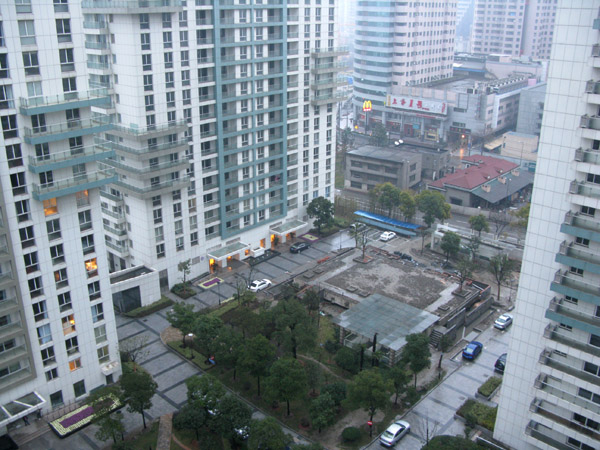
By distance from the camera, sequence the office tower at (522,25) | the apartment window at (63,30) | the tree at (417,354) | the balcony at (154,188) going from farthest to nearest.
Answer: the office tower at (522,25) < the balcony at (154,188) < the tree at (417,354) < the apartment window at (63,30)

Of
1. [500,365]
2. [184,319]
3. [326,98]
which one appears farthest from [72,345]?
[326,98]

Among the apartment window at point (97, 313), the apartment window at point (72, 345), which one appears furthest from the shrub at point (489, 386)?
the apartment window at point (72, 345)

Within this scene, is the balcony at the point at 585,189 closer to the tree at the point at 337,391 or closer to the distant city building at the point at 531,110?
the tree at the point at 337,391

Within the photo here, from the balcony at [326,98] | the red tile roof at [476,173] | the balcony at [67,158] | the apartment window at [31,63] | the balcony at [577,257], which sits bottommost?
the red tile roof at [476,173]

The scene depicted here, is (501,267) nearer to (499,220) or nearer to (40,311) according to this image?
(499,220)

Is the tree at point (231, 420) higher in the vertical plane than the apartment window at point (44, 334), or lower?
lower

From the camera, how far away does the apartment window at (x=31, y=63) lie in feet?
136

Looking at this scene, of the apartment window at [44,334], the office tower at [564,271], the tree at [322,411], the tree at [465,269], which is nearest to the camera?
the office tower at [564,271]

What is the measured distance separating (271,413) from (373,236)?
1599 inches

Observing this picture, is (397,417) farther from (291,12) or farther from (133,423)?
(291,12)

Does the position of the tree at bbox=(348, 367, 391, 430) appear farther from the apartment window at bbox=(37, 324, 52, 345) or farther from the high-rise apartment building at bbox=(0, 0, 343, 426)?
the apartment window at bbox=(37, 324, 52, 345)

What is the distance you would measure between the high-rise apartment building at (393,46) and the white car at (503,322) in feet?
284

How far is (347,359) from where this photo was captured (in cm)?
5262

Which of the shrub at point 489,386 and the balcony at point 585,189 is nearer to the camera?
the balcony at point 585,189
